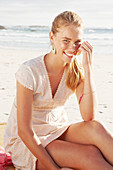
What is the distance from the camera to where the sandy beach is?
12.6 ft

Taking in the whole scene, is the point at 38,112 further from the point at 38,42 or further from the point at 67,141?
the point at 38,42

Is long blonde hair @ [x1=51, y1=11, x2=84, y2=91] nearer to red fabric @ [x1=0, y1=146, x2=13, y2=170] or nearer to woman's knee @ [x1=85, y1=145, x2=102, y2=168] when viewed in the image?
woman's knee @ [x1=85, y1=145, x2=102, y2=168]

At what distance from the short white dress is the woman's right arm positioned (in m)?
0.07

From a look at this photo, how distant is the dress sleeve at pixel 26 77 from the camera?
6.79 ft

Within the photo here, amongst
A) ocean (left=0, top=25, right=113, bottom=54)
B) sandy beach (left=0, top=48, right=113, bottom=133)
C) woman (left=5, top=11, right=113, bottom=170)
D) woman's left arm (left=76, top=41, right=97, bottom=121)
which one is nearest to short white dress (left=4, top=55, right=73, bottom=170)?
woman (left=5, top=11, right=113, bottom=170)

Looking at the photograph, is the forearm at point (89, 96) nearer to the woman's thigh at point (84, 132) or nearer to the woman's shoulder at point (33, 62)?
the woman's thigh at point (84, 132)

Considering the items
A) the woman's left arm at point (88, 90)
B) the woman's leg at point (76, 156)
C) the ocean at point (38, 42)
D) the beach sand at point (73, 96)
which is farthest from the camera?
the ocean at point (38, 42)

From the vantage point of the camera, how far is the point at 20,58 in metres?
8.59

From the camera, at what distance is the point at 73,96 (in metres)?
4.88

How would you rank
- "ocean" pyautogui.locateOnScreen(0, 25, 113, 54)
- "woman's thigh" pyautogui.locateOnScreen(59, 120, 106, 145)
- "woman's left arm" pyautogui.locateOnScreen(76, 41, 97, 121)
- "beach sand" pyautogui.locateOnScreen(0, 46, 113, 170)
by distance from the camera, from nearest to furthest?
"woman's thigh" pyautogui.locateOnScreen(59, 120, 106, 145) < "woman's left arm" pyautogui.locateOnScreen(76, 41, 97, 121) < "beach sand" pyautogui.locateOnScreen(0, 46, 113, 170) < "ocean" pyautogui.locateOnScreen(0, 25, 113, 54)

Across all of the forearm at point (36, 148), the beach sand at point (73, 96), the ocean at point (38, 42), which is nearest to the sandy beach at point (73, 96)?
the beach sand at point (73, 96)

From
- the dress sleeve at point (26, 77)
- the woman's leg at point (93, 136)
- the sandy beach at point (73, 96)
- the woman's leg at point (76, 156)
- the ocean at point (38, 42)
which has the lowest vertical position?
the ocean at point (38, 42)

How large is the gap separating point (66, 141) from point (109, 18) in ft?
104

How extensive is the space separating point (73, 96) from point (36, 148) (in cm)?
286
